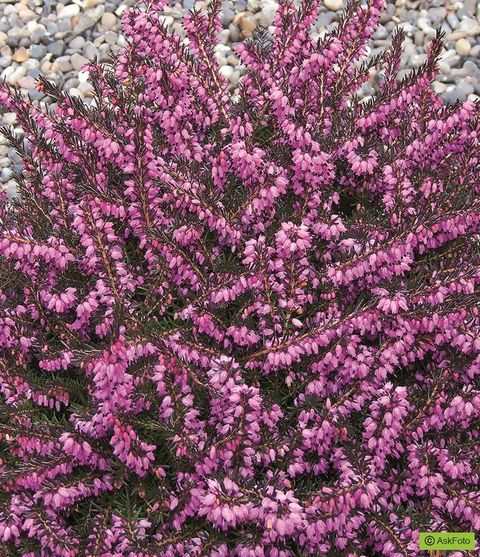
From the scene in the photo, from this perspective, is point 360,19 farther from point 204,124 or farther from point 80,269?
point 80,269

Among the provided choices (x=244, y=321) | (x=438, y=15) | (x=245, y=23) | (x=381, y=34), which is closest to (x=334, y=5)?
(x=381, y=34)

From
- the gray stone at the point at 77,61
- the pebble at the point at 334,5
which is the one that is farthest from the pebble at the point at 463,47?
the gray stone at the point at 77,61

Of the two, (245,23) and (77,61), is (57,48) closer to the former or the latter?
(77,61)

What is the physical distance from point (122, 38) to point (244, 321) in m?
4.06

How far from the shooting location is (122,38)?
6.03 meters

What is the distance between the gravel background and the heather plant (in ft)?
7.86

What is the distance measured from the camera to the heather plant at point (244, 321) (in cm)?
258

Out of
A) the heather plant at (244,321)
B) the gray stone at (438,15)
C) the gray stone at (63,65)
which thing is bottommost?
the heather plant at (244,321)

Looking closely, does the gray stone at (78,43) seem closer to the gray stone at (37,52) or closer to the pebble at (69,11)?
the gray stone at (37,52)

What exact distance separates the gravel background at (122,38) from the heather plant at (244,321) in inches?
94.3

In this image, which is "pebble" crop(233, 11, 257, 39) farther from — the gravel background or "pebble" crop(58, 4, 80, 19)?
"pebble" crop(58, 4, 80, 19)

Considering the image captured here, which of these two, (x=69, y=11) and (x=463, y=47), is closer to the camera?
(x=463, y=47)

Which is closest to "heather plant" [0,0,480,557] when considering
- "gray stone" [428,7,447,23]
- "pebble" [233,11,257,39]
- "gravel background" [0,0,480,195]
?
"gravel background" [0,0,480,195]

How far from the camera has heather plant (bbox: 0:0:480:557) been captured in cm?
258
